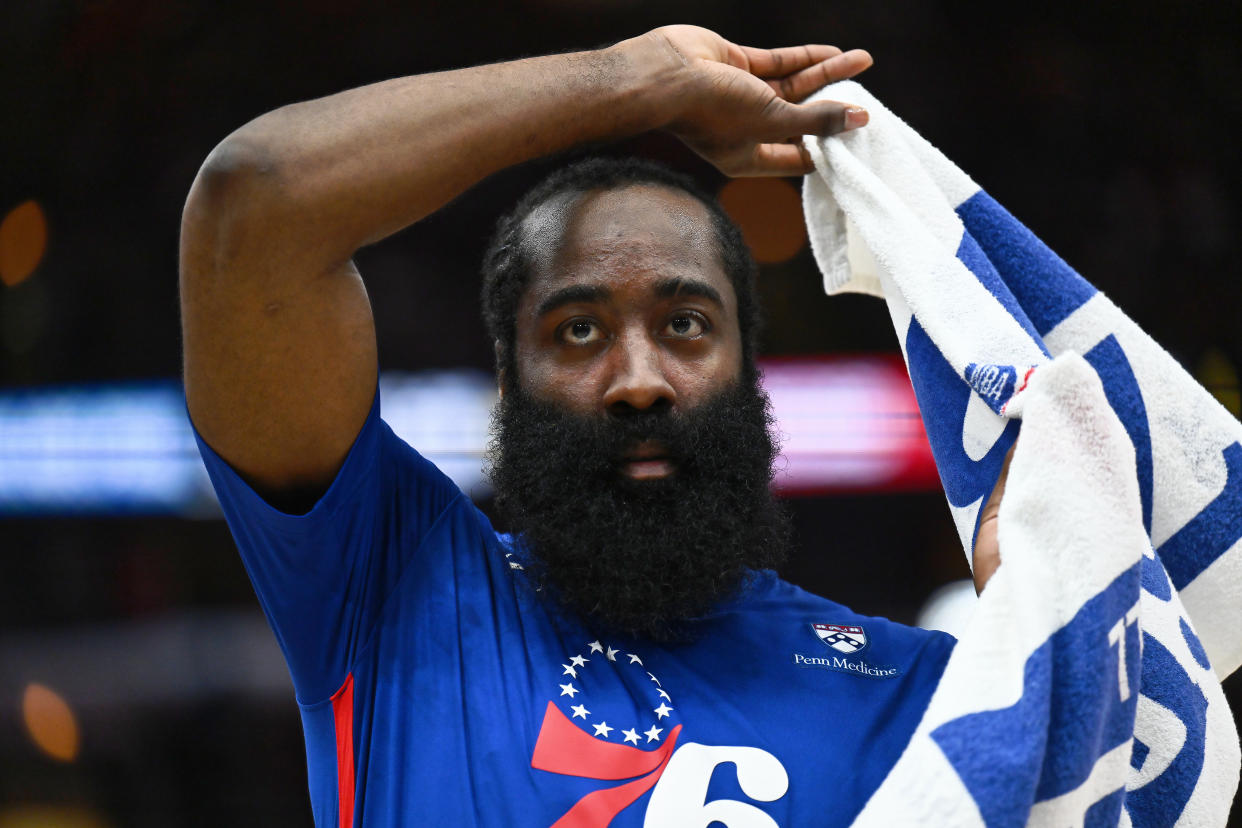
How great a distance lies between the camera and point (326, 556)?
100 cm

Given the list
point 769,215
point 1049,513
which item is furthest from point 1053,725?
point 769,215

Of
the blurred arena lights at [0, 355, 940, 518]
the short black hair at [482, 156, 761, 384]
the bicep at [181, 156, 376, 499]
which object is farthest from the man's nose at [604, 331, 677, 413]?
the blurred arena lights at [0, 355, 940, 518]

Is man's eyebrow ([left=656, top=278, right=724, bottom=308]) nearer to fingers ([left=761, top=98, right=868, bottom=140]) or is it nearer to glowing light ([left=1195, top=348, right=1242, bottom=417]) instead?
fingers ([left=761, top=98, right=868, bottom=140])

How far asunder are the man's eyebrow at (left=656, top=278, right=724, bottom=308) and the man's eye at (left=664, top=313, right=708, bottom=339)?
0.03 meters

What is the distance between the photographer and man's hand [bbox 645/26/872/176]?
1.16m

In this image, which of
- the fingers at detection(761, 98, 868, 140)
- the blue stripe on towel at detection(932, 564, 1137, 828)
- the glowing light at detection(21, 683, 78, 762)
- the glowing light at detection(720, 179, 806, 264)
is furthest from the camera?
the glowing light at detection(720, 179, 806, 264)

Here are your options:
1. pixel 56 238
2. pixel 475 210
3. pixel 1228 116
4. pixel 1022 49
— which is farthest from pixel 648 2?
pixel 56 238

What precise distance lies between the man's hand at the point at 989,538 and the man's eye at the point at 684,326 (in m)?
0.37

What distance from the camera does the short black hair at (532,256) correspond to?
1.25m

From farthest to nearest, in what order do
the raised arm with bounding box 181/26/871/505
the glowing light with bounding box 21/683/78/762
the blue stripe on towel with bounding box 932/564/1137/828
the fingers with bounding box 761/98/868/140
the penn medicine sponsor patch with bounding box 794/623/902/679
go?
1. the glowing light with bounding box 21/683/78/762
2. the fingers with bounding box 761/98/868/140
3. the penn medicine sponsor patch with bounding box 794/623/902/679
4. the raised arm with bounding box 181/26/871/505
5. the blue stripe on towel with bounding box 932/564/1137/828

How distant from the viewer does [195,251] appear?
0.91 metres

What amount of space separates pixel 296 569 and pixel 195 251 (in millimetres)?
307

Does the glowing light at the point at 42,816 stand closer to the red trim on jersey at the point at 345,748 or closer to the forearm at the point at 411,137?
the red trim on jersey at the point at 345,748

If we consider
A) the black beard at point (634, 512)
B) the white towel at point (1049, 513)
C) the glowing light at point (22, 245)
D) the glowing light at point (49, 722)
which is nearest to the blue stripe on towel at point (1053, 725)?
the white towel at point (1049, 513)
